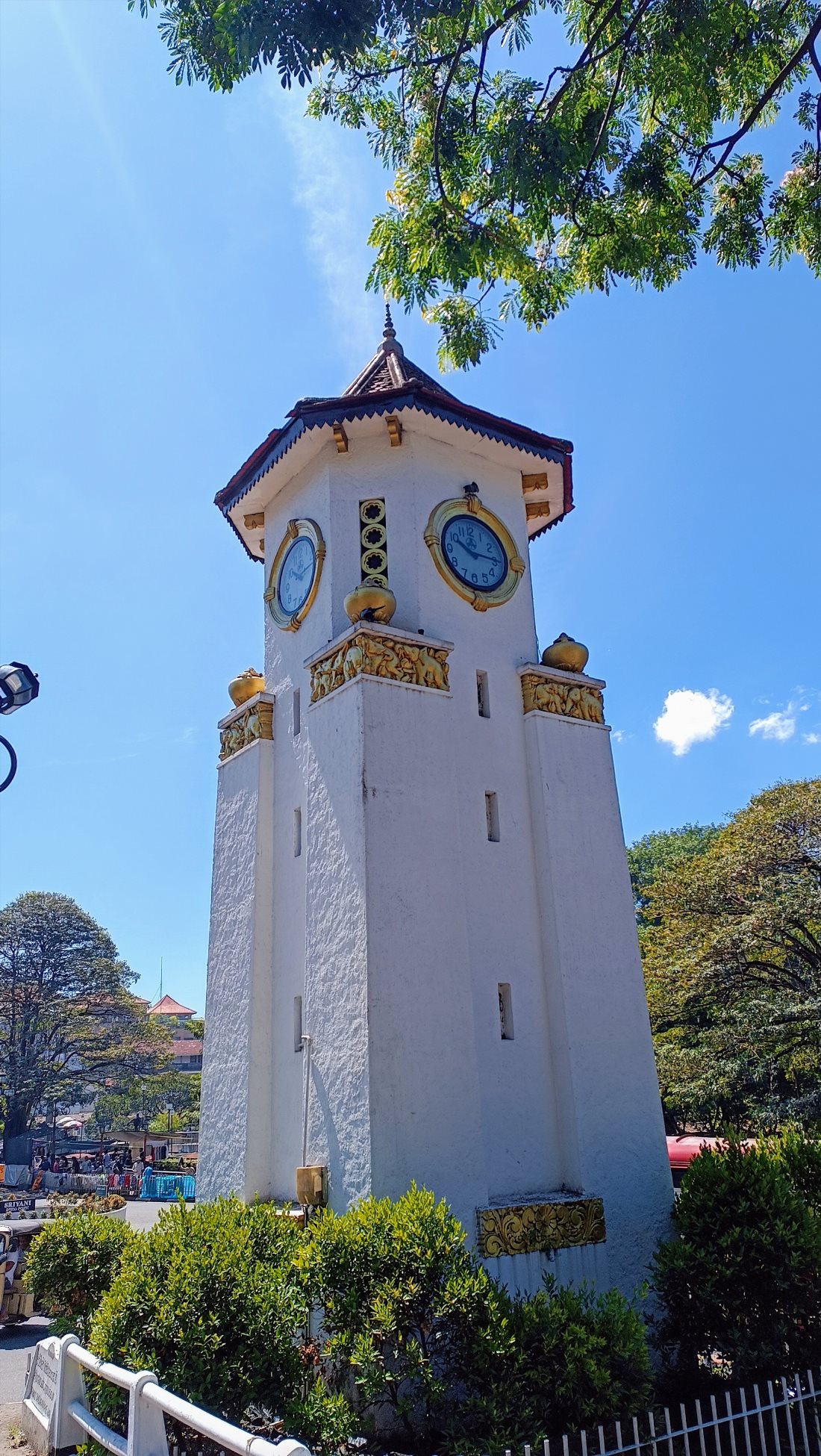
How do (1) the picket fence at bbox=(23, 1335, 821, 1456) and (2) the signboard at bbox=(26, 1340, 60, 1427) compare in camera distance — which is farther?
(2) the signboard at bbox=(26, 1340, 60, 1427)

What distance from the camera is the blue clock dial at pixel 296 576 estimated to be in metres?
12.3

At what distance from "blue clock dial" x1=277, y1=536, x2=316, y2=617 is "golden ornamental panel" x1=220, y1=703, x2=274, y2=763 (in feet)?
4.30

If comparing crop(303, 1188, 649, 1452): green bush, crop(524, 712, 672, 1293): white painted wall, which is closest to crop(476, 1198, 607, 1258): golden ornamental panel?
crop(524, 712, 672, 1293): white painted wall

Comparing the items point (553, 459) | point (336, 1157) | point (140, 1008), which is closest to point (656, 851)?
point (140, 1008)

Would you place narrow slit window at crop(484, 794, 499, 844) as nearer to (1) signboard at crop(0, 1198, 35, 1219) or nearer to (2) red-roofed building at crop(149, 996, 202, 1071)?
(1) signboard at crop(0, 1198, 35, 1219)

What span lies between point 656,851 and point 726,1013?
24330mm

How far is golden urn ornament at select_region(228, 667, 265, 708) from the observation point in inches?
511

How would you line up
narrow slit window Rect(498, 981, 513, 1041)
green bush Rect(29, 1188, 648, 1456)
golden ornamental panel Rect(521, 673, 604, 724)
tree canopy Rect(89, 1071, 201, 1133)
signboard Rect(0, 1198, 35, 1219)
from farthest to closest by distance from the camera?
1. tree canopy Rect(89, 1071, 201, 1133)
2. signboard Rect(0, 1198, 35, 1219)
3. golden ornamental panel Rect(521, 673, 604, 724)
4. narrow slit window Rect(498, 981, 513, 1041)
5. green bush Rect(29, 1188, 648, 1456)

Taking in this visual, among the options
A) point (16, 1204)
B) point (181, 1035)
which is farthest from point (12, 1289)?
point (181, 1035)

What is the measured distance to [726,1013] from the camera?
69.9 ft

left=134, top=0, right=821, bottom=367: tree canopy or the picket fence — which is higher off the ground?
left=134, top=0, right=821, bottom=367: tree canopy

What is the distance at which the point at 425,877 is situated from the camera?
9867 millimetres

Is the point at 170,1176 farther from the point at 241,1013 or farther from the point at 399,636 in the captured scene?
the point at 399,636

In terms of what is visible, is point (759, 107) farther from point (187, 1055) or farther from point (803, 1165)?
point (187, 1055)
